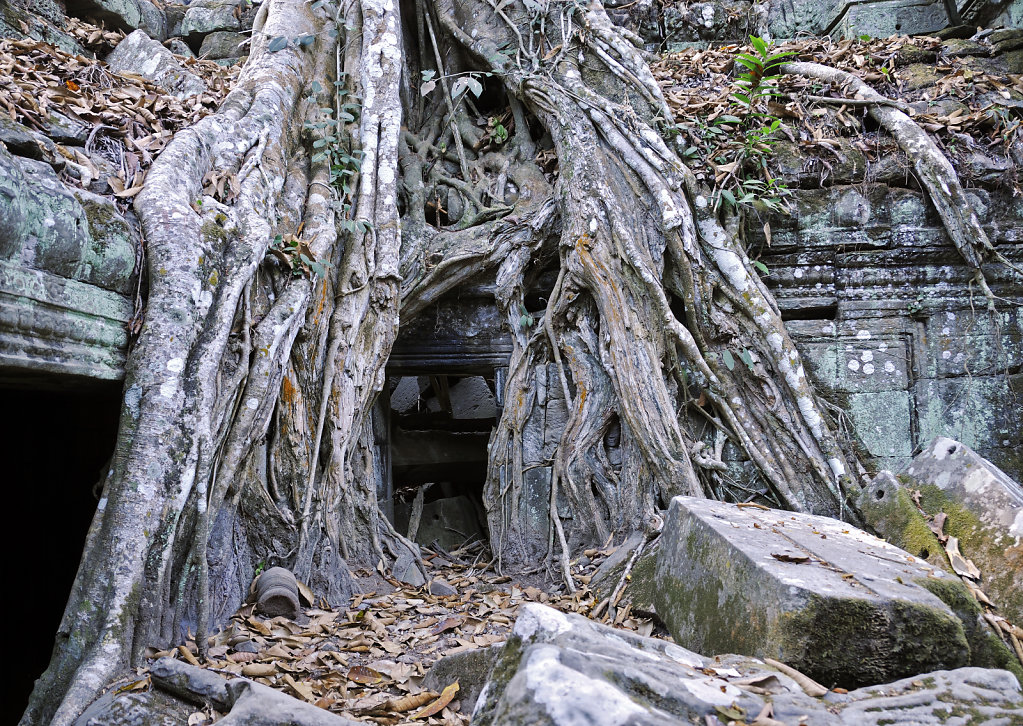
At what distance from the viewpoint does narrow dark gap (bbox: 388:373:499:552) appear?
516 cm

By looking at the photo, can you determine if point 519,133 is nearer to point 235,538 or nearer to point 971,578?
point 235,538

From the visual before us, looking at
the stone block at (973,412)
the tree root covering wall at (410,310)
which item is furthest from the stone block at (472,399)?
the stone block at (973,412)

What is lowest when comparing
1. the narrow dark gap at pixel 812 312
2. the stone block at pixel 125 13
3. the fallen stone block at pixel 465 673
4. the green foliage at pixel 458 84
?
the fallen stone block at pixel 465 673

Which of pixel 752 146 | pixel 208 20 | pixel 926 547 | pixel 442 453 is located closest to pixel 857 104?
pixel 752 146

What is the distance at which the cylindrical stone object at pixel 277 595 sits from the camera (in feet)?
8.80

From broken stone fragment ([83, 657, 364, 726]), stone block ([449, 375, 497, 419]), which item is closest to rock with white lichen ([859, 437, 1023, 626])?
broken stone fragment ([83, 657, 364, 726])

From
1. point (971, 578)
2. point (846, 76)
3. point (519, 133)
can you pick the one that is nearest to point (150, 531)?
point (971, 578)

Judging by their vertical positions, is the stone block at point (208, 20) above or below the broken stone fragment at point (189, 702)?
above

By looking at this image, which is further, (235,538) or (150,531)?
(235,538)

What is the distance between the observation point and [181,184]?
2.64 metres

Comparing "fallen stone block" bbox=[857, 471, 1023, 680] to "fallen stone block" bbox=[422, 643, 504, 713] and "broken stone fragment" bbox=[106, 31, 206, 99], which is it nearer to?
"fallen stone block" bbox=[422, 643, 504, 713]

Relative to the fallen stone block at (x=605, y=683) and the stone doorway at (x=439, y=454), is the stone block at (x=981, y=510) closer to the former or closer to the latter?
the fallen stone block at (x=605, y=683)

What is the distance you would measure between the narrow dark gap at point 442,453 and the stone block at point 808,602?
7.70ft

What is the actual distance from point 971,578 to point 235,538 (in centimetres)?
250
